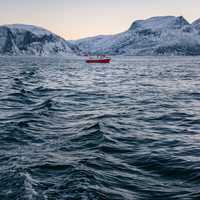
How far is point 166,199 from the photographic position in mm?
9750

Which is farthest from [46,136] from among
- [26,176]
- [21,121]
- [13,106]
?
[13,106]

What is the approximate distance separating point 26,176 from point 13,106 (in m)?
17.4

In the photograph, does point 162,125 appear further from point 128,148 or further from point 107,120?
point 128,148

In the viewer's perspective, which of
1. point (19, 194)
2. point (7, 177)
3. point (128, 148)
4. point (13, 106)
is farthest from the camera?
point (13, 106)

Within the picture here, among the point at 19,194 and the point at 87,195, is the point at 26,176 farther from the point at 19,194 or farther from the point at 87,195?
A: the point at 87,195

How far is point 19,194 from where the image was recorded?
380 inches

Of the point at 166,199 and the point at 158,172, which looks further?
the point at 158,172

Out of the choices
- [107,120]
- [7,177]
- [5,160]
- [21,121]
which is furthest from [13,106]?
[7,177]

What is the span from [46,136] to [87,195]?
7908 mm

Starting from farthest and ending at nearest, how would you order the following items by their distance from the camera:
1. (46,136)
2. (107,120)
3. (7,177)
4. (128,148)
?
(107,120) < (46,136) < (128,148) < (7,177)

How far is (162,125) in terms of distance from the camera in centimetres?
2005

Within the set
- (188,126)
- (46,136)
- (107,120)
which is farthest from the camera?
(107,120)

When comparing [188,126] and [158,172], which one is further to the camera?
[188,126]

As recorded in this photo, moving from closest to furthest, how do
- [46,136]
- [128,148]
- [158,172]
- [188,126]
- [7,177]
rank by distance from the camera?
[7,177] → [158,172] → [128,148] → [46,136] → [188,126]
